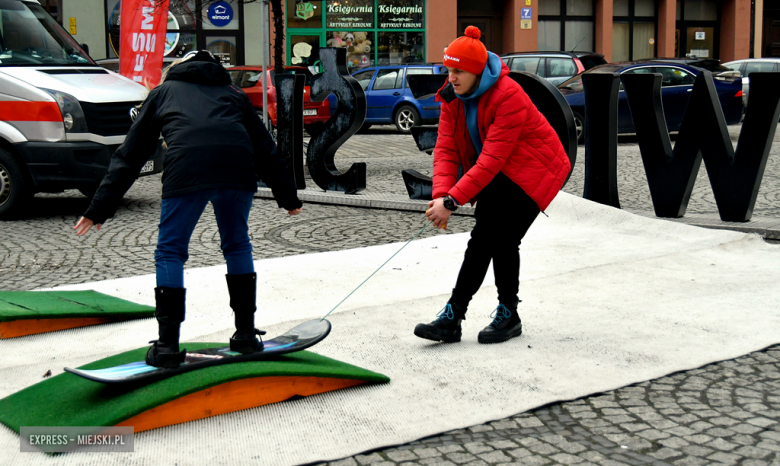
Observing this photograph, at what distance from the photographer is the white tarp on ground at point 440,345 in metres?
3.43

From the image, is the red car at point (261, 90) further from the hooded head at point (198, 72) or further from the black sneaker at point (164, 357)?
the black sneaker at point (164, 357)

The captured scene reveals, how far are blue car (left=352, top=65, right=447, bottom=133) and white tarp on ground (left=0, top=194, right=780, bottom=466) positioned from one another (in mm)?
11677

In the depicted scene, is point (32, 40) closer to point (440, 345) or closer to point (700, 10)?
point (440, 345)

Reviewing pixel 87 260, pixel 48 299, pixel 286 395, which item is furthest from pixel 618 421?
pixel 87 260

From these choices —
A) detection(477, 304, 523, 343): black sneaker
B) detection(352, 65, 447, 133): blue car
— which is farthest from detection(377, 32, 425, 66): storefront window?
detection(477, 304, 523, 343): black sneaker

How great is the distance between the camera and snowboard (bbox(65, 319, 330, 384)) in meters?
3.50

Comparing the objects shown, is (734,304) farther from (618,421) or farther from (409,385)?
(409,385)

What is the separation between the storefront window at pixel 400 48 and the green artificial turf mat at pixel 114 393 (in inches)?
926

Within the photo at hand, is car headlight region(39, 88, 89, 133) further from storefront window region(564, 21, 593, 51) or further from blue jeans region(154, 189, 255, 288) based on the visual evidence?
storefront window region(564, 21, 593, 51)

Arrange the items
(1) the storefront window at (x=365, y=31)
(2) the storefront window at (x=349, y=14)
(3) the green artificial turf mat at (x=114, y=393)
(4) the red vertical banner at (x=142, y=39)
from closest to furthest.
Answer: (3) the green artificial turf mat at (x=114, y=393) < (4) the red vertical banner at (x=142, y=39) < (1) the storefront window at (x=365, y=31) < (2) the storefront window at (x=349, y=14)

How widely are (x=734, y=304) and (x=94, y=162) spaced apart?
20.9 ft

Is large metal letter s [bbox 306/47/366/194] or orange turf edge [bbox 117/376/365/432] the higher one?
large metal letter s [bbox 306/47/366/194]

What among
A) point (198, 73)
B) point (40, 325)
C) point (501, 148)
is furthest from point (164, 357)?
point (501, 148)

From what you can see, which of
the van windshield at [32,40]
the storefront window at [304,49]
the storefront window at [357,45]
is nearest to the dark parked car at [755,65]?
the storefront window at [357,45]
